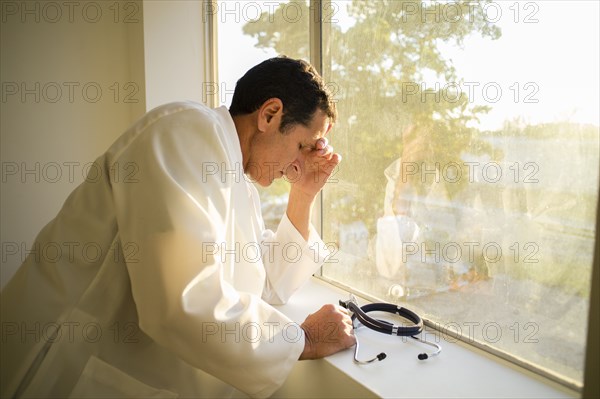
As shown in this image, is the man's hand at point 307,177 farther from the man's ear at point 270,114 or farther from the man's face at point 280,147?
the man's ear at point 270,114

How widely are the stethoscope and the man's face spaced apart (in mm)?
444

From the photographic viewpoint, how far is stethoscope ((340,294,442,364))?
1.06m

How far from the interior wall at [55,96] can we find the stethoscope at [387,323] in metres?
1.36

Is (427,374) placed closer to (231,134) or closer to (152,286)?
(152,286)

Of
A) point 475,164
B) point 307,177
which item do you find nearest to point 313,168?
point 307,177

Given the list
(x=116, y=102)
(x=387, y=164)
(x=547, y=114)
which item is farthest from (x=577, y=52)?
(x=116, y=102)

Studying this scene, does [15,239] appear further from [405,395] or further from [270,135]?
[405,395]

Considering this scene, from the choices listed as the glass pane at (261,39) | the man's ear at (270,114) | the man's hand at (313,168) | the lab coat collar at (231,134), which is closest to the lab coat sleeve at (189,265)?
the lab coat collar at (231,134)

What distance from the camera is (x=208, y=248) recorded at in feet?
2.82

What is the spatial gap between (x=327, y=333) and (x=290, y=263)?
379mm

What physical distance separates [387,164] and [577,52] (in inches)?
22.1

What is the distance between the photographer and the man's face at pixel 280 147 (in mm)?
1239

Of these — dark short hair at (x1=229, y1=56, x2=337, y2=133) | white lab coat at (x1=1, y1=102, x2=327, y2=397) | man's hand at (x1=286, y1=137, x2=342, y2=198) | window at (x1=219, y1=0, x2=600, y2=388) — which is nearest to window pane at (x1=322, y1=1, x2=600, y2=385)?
window at (x1=219, y1=0, x2=600, y2=388)

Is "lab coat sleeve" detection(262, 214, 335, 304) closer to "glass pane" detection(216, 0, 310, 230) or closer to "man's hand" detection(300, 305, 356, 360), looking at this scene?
"man's hand" detection(300, 305, 356, 360)
